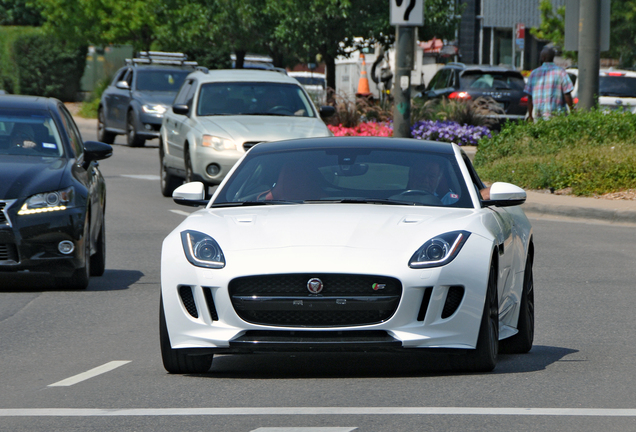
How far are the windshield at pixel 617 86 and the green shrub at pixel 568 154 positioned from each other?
26.5 ft

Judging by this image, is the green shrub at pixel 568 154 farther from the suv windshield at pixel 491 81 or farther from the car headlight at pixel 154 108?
the car headlight at pixel 154 108

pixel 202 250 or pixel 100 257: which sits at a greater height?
pixel 202 250

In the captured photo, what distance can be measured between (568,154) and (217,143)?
513 cm

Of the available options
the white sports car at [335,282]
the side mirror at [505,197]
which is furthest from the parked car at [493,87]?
the white sports car at [335,282]

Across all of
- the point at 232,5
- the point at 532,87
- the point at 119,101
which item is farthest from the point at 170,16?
the point at 532,87

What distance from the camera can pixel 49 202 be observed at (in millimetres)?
9844

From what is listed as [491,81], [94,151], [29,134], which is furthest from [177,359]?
[491,81]

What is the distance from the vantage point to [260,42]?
3669 centimetres

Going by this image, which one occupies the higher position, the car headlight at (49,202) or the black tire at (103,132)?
the car headlight at (49,202)

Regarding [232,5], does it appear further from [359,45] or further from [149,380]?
[149,380]

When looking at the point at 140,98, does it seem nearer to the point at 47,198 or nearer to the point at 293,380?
the point at 47,198

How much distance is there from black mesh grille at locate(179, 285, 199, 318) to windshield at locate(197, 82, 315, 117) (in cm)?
1072

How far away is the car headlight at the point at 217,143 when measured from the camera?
1597 cm

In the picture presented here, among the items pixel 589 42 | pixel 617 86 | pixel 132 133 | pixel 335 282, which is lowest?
pixel 132 133
